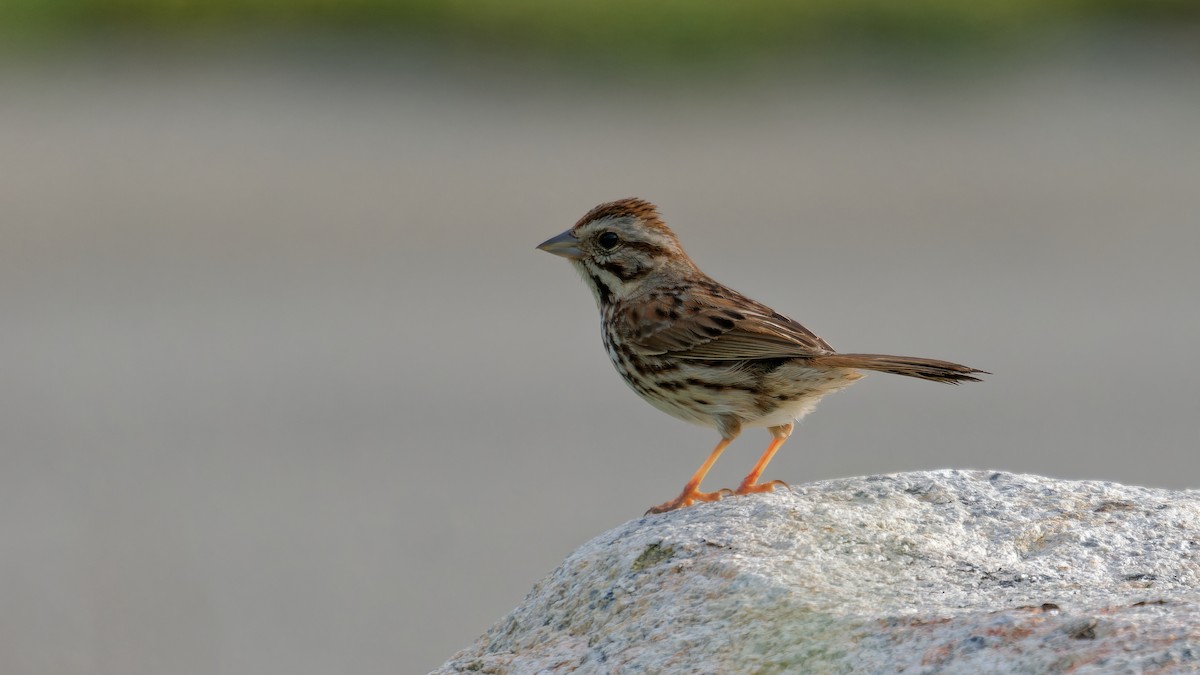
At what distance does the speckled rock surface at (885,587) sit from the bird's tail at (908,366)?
459 millimetres

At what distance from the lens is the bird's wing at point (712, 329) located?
5547 millimetres

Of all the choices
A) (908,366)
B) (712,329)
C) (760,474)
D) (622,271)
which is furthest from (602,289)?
(908,366)

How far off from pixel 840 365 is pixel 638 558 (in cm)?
187

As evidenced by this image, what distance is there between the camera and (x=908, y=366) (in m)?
4.82

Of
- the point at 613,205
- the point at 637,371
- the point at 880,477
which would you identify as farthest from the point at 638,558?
the point at 613,205

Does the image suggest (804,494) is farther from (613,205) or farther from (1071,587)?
(613,205)

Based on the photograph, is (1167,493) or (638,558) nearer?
(638,558)

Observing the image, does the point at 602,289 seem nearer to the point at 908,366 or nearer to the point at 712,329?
the point at 712,329

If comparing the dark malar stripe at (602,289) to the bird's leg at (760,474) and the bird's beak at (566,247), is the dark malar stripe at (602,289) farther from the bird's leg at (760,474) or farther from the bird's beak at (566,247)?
the bird's leg at (760,474)

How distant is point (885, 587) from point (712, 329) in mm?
2630

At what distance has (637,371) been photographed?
6.00 meters

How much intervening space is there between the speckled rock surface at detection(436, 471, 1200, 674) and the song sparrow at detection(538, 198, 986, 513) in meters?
0.78

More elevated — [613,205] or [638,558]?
[613,205]

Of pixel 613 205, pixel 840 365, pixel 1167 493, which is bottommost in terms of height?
pixel 1167 493
